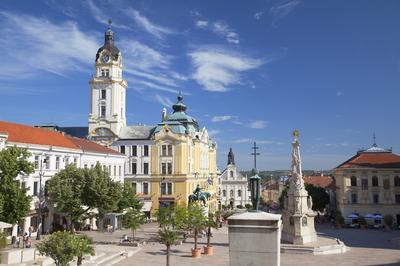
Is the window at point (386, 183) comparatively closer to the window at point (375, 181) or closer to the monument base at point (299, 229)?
the window at point (375, 181)

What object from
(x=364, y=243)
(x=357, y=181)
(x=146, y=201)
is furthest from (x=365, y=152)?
(x=146, y=201)

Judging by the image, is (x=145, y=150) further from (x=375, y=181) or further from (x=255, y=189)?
(x=255, y=189)

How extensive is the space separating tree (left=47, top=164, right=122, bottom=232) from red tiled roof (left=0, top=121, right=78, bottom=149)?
4698 millimetres

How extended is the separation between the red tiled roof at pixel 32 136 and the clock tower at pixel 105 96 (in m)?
16.8

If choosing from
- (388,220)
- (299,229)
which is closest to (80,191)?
(299,229)

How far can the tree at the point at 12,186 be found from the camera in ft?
98.5

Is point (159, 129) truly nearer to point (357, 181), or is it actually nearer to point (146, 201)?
point (146, 201)

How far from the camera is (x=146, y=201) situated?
66312mm

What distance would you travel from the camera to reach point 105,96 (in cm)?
7019

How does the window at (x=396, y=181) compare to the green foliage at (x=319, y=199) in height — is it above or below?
above

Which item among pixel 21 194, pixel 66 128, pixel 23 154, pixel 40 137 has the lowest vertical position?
pixel 21 194

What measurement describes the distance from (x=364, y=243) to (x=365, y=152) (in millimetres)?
30621

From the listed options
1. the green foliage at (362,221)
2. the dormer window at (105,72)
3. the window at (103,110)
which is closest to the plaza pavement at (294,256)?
the green foliage at (362,221)

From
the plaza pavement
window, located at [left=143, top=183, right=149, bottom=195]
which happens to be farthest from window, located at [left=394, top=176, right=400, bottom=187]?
window, located at [left=143, top=183, right=149, bottom=195]
